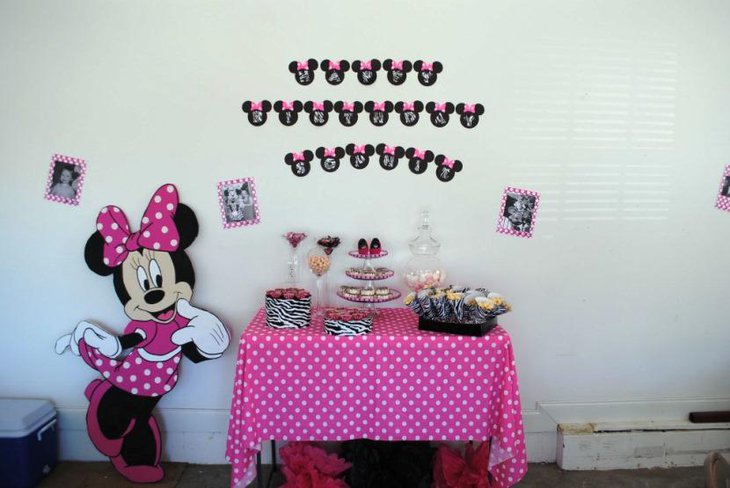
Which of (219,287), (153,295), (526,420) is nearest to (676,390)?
(526,420)

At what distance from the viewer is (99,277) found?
267 centimetres

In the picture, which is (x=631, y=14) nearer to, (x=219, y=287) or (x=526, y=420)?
(x=526, y=420)

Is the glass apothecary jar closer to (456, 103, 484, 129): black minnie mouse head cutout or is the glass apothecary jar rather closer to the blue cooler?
(456, 103, 484, 129): black minnie mouse head cutout

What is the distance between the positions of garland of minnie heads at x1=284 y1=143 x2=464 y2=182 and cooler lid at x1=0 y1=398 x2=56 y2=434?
172 cm

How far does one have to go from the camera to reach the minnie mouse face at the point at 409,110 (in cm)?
258

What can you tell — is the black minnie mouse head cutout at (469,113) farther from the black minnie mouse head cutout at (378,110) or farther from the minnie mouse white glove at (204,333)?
the minnie mouse white glove at (204,333)

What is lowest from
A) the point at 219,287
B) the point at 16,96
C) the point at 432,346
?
the point at 432,346

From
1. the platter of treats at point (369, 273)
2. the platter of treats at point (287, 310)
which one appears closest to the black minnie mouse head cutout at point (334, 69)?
the platter of treats at point (369, 273)

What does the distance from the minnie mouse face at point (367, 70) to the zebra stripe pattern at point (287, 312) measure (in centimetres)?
109

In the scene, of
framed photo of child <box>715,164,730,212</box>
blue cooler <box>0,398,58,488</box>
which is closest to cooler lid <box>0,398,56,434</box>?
blue cooler <box>0,398,58,488</box>

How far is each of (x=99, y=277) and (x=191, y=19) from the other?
1341mm

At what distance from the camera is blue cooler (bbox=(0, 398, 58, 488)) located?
250 centimetres

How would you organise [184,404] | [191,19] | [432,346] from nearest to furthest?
[432,346] < [191,19] < [184,404]

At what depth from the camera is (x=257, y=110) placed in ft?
8.43
